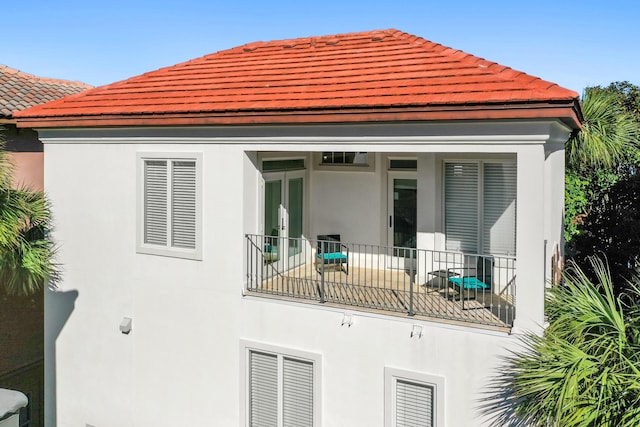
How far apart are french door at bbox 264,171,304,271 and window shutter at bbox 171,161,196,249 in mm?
1637

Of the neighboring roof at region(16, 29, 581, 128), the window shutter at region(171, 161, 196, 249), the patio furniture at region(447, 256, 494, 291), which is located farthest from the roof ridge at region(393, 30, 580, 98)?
the window shutter at region(171, 161, 196, 249)

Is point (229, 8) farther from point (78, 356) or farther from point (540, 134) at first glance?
point (540, 134)

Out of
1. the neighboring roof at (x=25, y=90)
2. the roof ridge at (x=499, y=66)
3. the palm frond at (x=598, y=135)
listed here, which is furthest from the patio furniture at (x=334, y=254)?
the neighboring roof at (x=25, y=90)

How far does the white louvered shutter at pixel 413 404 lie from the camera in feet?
32.1

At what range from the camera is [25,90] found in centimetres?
1867

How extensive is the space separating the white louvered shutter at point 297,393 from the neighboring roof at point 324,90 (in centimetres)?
468

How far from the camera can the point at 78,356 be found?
520 inches

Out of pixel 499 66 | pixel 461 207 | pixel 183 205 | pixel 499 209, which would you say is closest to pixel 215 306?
pixel 183 205

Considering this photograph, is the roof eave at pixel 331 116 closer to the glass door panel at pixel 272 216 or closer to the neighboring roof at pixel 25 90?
the glass door panel at pixel 272 216

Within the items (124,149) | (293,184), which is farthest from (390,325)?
(124,149)

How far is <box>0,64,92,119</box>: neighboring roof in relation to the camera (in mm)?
16953

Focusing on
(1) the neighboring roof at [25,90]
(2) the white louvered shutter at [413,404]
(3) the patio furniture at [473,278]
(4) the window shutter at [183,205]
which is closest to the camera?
(2) the white louvered shutter at [413,404]

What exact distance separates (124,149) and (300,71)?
4.21 m

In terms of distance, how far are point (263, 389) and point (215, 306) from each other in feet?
6.32
